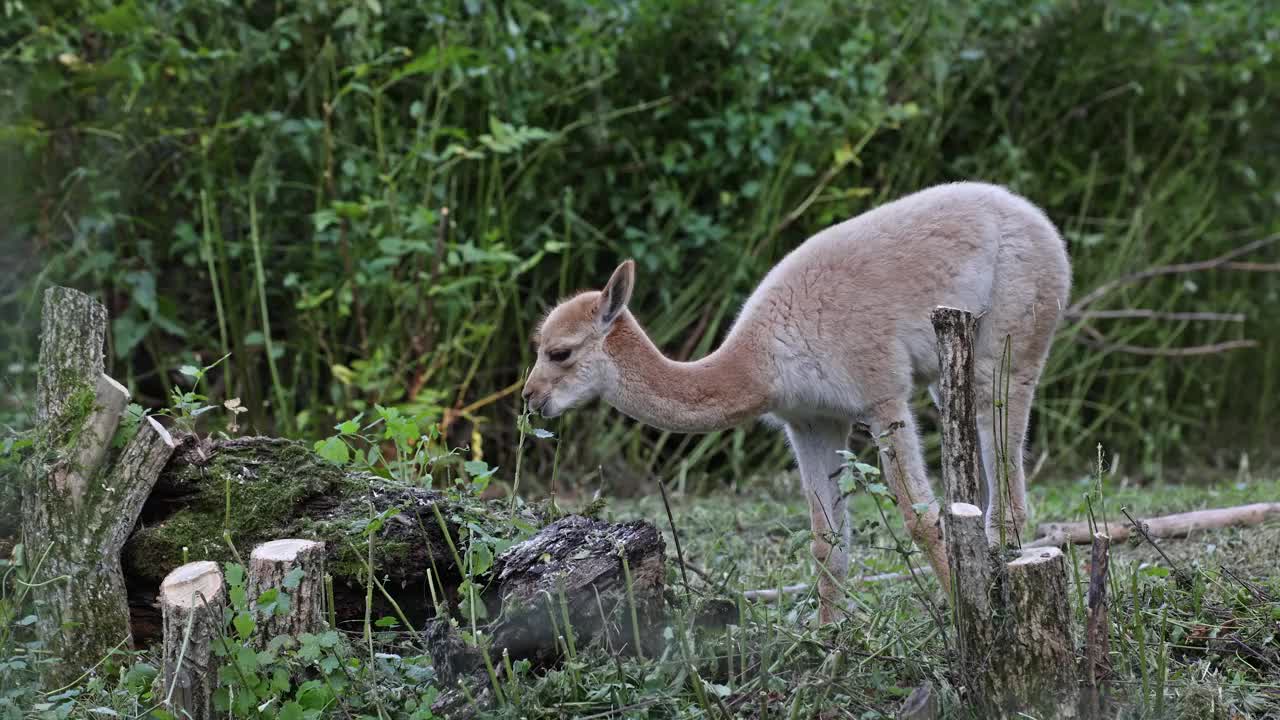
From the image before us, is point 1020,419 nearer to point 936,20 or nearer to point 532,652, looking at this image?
point 532,652

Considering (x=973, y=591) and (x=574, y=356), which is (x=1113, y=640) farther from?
(x=574, y=356)

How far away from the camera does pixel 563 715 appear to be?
3113 millimetres

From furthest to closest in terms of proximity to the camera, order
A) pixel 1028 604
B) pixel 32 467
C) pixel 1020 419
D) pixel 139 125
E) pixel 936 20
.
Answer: pixel 936 20
pixel 139 125
pixel 1020 419
pixel 32 467
pixel 1028 604

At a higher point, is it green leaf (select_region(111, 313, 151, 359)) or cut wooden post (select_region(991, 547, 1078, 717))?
green leaf (select_region(111, 313, 151, 359))

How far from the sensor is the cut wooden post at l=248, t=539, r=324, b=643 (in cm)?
335

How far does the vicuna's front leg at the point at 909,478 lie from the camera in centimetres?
411

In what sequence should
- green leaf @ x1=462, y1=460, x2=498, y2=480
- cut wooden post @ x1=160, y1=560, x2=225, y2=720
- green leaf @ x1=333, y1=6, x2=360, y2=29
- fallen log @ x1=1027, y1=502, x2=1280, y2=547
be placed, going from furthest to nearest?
green leaf @ x1=333, y1=6, x2=360, y2=29
fallen log @ x1=1027, y1=502, x2=1280, y2=547
green leaf @ x1=462, y1=460, x2=498, y2=480
cut wooden post @ x1=160, y1=560, x2=225, y2=720

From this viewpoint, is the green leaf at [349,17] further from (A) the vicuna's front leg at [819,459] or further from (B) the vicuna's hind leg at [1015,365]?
(B) the vicuna's hind leg at [1015,365]

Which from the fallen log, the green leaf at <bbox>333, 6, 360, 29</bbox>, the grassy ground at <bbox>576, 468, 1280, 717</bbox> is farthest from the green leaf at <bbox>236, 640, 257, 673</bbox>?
the green leaf at <bbox>333, 6, 360, 29</bbox>

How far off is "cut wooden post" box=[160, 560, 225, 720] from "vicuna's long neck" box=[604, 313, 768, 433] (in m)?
2.04

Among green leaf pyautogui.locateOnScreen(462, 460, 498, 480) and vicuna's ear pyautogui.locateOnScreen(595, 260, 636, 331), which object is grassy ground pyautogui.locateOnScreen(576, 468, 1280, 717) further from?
vicuna's ear pyautogui.locateOnScreen(595, 260, 636, 331)

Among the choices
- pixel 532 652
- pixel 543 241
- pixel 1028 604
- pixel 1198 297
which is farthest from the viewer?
pixel 1198 297

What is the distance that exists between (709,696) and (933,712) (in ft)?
1.83

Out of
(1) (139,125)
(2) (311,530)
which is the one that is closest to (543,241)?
(1) (139,125)
